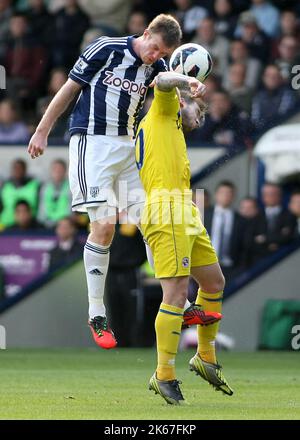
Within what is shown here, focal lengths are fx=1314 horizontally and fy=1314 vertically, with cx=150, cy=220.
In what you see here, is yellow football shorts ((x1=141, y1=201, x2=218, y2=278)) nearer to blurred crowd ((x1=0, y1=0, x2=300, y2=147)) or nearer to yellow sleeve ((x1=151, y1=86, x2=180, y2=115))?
yellow sleeve ((x1=151, y1=86, x2=180, y2=115))

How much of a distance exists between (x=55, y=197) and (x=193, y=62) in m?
8.05

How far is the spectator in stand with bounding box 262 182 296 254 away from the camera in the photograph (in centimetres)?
1591

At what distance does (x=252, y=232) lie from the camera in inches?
628

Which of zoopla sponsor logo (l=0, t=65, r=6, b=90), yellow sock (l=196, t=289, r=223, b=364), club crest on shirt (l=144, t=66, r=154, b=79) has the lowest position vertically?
yellow sock (l=196, t=289, r=223, b=364)

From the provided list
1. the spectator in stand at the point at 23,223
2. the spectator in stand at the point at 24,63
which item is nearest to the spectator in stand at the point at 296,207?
the spectator in stand at the point at 23,223

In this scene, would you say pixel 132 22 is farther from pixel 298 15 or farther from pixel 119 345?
pixel 119 345

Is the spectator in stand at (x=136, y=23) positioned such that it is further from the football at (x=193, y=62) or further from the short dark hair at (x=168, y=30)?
the football at (x=193, y=62)

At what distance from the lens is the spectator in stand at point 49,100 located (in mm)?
18047

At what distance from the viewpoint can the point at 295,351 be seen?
15031 mm

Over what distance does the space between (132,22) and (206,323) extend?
1046 cm

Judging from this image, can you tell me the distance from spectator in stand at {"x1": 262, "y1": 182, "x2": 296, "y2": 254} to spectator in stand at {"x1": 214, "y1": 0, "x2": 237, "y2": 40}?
11.8 ft

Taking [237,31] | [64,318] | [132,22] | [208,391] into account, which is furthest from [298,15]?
[208,391]

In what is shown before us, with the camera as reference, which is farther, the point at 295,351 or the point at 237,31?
the point at 237,31

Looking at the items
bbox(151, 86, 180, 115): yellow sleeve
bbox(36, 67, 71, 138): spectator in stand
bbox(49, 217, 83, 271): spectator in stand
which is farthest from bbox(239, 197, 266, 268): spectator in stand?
A: bbox(151, 86, 180, 115): yellow sleeve
